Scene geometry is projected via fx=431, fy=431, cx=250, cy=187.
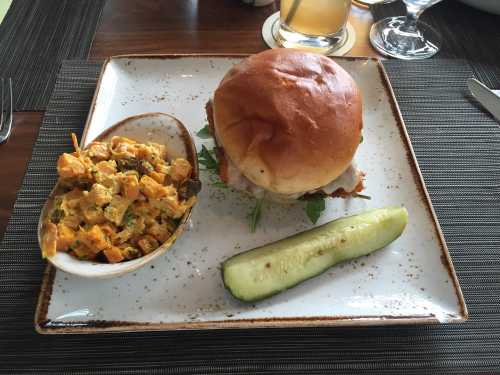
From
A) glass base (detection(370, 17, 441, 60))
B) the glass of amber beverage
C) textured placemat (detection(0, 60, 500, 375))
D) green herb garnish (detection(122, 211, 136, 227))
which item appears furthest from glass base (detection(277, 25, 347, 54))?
green herb garnish (detection(122, 211, 136, 227))

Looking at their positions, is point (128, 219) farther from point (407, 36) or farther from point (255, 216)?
point (407, 36)

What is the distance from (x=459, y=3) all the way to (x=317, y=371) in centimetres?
207

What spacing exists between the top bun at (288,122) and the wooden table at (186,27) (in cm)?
71

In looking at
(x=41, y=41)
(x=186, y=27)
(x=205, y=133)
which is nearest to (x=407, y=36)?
(x=186, y=27)

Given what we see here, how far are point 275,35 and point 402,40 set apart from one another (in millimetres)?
606

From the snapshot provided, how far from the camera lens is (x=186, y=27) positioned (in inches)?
79.3

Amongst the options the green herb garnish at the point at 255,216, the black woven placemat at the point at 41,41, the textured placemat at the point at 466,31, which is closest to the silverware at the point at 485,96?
the textured placemat at the point at 466,31

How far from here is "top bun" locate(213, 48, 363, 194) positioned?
1.19 meters

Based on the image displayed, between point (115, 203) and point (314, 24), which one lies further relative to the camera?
point (314, 24)

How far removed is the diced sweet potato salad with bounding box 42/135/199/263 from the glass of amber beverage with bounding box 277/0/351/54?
93cm

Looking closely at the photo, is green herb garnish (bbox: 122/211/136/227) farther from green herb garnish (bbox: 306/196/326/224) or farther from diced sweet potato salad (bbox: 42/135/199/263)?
green herb garnish (bbox: 306/196/326/224)

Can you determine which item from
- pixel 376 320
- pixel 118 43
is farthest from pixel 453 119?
pixel 118 43

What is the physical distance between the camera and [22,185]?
4.58 ft

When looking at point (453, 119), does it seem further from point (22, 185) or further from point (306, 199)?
point (22, 185)
